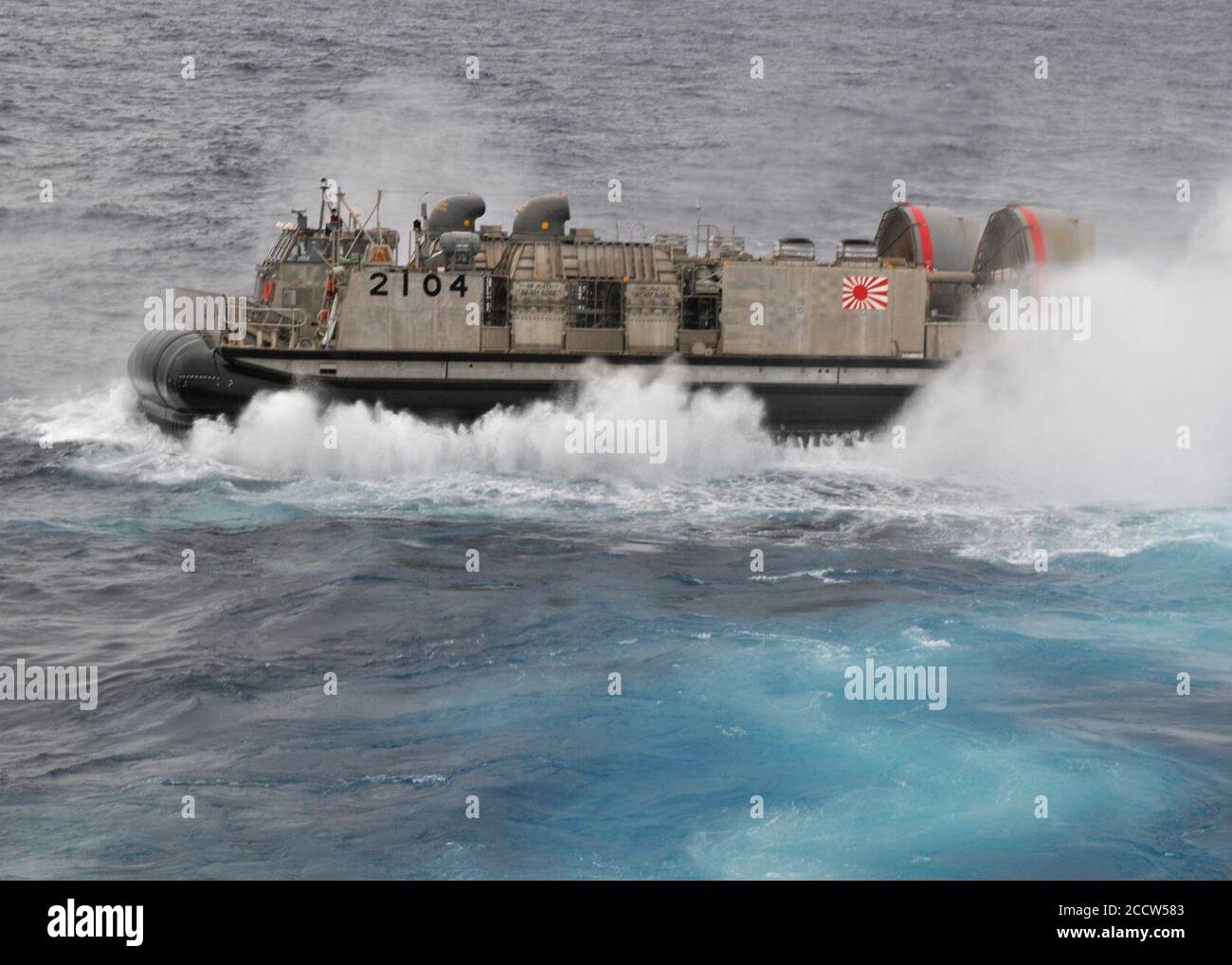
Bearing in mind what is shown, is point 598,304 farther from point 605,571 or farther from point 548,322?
point 605,571

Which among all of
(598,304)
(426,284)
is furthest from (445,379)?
(598,304)

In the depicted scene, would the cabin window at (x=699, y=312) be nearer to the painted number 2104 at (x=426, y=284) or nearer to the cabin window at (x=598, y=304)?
the cabin window at (x=598, y=304)

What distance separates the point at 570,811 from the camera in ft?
60.1

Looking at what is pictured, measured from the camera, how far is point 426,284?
1458 inches

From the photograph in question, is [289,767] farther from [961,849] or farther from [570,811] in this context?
[961,849]

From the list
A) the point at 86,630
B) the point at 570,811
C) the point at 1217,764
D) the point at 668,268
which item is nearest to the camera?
the point at 570,811

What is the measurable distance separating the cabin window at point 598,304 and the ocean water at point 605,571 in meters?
1.87

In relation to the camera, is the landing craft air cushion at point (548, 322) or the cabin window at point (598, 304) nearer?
the landing craft air cushion at point (548, 322)

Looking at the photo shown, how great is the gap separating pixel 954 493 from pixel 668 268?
30.6 feet

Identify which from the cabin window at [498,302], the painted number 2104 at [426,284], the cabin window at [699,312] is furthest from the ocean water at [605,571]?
the painted number 2104 at [426,284]

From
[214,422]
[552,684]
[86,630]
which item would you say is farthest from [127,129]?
[552,684]

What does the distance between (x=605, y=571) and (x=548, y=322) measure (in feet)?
35.9

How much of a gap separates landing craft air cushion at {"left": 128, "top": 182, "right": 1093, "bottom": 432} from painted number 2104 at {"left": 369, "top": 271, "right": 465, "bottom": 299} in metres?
0.04

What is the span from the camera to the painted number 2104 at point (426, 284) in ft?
121
